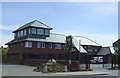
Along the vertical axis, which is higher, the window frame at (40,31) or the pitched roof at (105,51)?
the window frame at (40,31)

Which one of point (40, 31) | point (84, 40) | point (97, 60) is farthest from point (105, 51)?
point (40, 31)

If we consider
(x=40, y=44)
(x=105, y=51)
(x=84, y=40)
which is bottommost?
(x=105, y=51)

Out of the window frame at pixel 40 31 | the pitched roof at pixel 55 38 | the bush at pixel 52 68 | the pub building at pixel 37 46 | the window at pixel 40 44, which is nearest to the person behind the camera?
the bush at pixel 52 68

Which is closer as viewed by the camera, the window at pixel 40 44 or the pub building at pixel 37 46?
the pub building at pixel 37 46

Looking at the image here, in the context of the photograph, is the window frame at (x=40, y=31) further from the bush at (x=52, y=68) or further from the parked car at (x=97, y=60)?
the bush at (x=52, y=68)

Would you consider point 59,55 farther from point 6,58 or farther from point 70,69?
point 70,69

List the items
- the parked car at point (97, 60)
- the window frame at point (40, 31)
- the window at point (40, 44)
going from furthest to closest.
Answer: the parked car at point (97, 60), the window frame at point (40, 31), the window at point (40, 44)

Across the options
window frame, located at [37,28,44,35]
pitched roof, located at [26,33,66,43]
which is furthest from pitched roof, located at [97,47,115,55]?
window frame, located at [37,28,44,35]

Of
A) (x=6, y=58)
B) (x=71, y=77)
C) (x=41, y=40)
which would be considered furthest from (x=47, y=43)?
(x=71, y=77)

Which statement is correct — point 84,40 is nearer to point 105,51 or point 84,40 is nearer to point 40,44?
point 105,51

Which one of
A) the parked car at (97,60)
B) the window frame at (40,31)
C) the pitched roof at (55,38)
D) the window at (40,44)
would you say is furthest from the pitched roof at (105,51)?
the window frame at (40,31)

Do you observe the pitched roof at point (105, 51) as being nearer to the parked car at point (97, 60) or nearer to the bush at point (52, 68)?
the parked car at point (97, 60)

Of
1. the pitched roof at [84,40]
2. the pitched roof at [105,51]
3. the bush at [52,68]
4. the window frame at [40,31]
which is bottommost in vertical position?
the bush at [52,68]

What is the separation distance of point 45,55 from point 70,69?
17.3m
